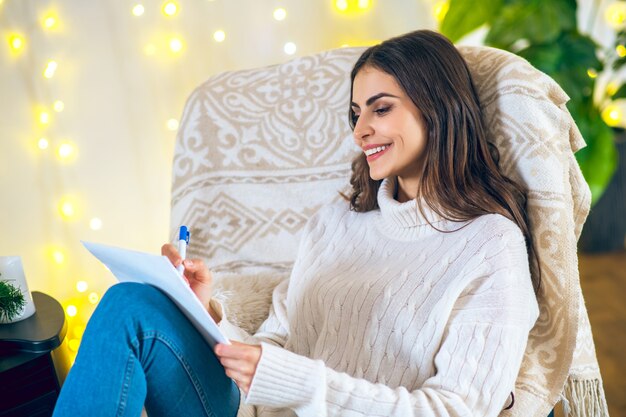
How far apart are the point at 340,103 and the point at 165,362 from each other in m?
0.80

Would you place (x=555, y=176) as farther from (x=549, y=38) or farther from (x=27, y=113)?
(x=27, y=113)

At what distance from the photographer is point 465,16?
2098 mm

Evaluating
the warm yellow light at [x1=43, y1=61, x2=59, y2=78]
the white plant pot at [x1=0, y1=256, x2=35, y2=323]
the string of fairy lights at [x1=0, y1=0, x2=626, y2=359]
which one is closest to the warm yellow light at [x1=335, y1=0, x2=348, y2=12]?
the string of fairy lights at [x1=0, y1=0, x2=626, y2=359]

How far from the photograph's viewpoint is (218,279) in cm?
156

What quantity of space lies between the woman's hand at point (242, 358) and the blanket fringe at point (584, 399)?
64cm

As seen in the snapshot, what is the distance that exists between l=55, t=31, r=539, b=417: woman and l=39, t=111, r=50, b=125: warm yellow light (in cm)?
95

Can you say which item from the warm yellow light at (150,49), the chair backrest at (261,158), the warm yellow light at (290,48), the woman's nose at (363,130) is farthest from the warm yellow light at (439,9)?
the woman's nose at (363,130)

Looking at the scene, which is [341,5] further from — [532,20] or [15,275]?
[15,275]

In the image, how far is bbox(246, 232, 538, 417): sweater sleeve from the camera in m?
0.96

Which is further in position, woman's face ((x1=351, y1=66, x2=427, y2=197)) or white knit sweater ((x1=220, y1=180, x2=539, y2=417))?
woman's face ((x1=351, y1=66, x2=427, y2=197))

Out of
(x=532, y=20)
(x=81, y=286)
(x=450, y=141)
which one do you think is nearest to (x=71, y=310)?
(x=81, y=286)

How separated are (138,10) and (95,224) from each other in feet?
2.16

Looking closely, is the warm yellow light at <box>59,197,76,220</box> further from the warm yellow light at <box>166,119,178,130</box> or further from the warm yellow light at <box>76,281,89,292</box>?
the warm yellow light at <box>166,119,178,130</box>

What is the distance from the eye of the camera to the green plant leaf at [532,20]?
2.10 metres
